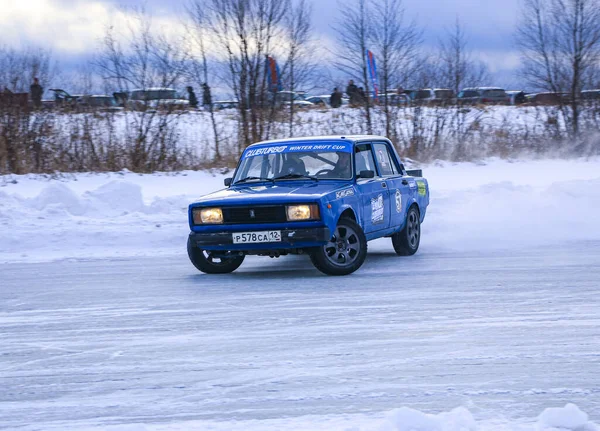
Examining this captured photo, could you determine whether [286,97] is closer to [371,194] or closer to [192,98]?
[192,98]

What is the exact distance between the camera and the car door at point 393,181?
1191 cm

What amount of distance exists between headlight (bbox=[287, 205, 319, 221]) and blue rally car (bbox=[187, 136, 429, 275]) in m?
0.01

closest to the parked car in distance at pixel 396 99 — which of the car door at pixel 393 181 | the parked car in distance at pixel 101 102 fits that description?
the parked car in distance at pixel 101 102

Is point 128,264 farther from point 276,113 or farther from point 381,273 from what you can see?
point 276,113

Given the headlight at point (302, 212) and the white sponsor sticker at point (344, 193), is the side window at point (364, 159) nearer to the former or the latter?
the white sponsor sticker at point (344, 193)

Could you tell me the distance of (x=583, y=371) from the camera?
566 cm

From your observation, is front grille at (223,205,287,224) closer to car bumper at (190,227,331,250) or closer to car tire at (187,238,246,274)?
car bumper at (190,227,331,250)

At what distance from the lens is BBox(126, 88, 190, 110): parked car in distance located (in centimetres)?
2500

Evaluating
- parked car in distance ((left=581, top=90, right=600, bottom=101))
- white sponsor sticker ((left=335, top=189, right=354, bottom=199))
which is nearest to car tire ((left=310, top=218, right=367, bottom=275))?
white sponsor sticker ((left=335, top=189, right=354, bottom=199))

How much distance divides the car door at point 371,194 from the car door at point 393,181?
5.7 inches

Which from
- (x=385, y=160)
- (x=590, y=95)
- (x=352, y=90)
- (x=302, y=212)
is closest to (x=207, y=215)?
(x=302, y=212)

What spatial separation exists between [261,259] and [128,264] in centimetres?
187

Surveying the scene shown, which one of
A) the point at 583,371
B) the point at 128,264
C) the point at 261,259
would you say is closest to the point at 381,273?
the point at 261,259

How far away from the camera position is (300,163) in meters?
11.1
